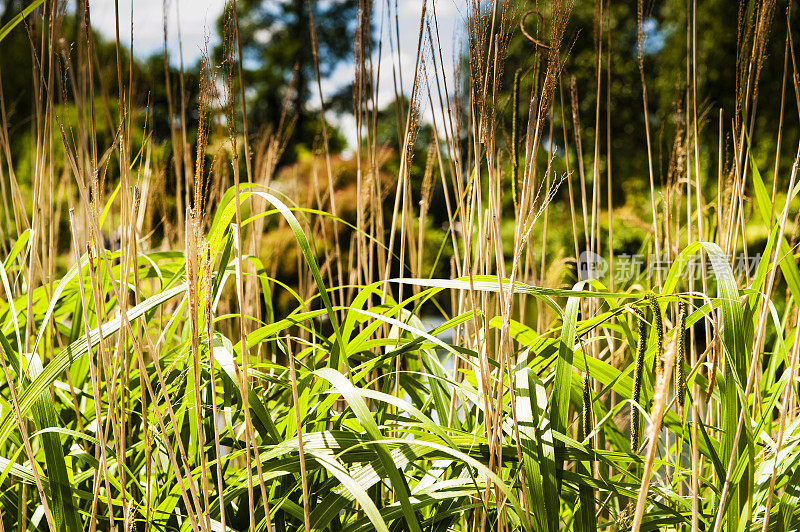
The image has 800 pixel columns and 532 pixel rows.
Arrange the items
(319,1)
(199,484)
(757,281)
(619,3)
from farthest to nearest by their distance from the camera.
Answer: (319,1) < (619,3) < (199,484) < (757,281)

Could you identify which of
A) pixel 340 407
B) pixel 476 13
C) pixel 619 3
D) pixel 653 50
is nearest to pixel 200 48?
pixel 476 13

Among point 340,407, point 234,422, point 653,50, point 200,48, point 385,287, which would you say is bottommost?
point 340,407

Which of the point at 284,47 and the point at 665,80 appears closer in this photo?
the point at 665,80

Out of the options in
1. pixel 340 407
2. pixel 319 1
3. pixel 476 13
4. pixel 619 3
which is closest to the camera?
pixel 476 13

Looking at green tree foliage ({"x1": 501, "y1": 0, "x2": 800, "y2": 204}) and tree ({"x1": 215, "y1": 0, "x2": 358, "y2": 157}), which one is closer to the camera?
green tree foliage ({"x1": 501, "y1": 0, "x2": 800, "y2": 204})

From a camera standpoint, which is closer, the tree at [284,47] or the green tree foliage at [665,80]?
the green tree foliage at [665,80]

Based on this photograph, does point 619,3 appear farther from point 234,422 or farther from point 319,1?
point 234,422

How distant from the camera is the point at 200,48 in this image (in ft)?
1.67

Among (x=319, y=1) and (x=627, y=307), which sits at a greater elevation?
(x=319, y=1)

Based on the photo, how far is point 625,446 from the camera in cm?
76

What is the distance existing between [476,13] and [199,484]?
56 centimetres

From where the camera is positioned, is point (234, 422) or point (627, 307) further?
point (234, 422)

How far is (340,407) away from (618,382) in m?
0.60

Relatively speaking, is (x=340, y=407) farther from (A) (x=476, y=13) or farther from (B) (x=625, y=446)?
(A) (x=476, y=13)
